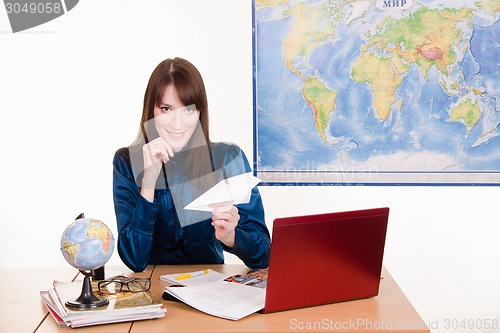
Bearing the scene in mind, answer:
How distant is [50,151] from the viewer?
11.2 ft

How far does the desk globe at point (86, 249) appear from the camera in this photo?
62.2 inches

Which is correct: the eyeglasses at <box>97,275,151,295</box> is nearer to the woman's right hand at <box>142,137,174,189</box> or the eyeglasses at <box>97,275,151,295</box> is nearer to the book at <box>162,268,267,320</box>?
the book at <box>162,268,267,320</box>

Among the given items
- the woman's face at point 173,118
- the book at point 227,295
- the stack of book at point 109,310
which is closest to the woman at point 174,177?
the woman's face at point 173,118

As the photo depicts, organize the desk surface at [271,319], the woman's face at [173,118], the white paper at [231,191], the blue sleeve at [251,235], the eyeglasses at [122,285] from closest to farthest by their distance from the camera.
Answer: the desk surface at [271,319] < the eyeglasses at [122,285] < the white paper at [231,191] < the blue sleeve at [251,235] < the woman's face at [173,118]

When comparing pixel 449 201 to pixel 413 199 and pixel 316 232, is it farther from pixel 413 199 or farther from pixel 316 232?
pixel 316 232

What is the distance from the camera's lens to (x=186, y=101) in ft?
7.52

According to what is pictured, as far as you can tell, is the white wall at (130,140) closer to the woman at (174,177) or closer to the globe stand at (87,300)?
the woman at (174,177)

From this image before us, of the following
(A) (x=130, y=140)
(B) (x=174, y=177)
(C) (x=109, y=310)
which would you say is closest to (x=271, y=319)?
(C) (x=109, y=310)

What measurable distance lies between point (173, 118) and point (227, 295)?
78 centimetres

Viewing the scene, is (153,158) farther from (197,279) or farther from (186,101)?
(197,279)

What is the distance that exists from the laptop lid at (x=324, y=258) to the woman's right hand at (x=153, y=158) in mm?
737

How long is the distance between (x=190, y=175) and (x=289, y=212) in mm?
1132

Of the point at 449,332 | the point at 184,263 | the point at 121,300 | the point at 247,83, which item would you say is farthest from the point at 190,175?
the point at 449,332

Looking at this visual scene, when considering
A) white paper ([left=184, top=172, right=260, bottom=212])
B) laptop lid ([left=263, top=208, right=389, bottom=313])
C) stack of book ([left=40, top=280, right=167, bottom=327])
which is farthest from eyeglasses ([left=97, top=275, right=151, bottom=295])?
laptop lid ([left=263, top=208, right=389, bottom=313])
